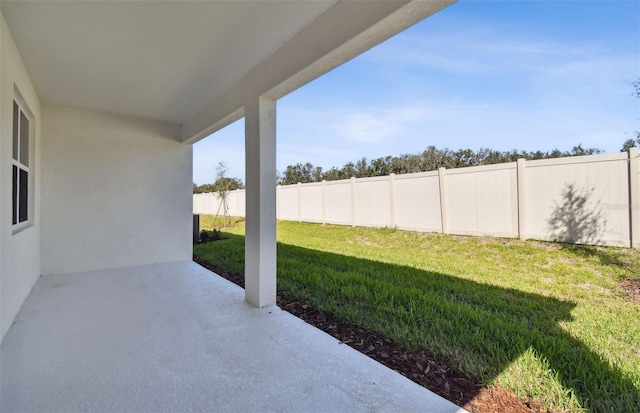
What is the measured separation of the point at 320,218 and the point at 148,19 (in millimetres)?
9445

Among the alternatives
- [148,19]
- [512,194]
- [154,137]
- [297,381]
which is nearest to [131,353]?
[297,381]

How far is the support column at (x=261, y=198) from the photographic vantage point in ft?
10.2

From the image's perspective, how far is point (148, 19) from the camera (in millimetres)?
2336

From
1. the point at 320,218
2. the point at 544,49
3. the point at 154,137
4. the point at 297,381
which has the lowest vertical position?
the point at 297,381

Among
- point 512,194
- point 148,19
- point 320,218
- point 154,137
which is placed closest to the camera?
point 148,19

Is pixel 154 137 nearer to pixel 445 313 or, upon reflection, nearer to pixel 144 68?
pixel 144 68

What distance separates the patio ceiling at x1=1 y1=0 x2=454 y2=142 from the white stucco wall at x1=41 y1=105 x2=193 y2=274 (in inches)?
38.1

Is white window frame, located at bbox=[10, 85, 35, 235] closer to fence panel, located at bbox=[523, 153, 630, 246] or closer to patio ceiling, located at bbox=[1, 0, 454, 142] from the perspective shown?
patio ceiling, located at bbox=[1, 0, 454, 142]

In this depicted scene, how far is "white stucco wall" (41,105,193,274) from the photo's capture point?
4.48 m

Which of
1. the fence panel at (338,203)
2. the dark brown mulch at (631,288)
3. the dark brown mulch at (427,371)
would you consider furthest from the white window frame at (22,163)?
the fence panel at (338,203)

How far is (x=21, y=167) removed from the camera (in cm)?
341

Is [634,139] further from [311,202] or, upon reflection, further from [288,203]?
[288,203]

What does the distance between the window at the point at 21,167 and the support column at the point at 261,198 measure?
245cm

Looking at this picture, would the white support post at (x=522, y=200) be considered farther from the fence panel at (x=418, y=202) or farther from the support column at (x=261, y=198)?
the support column at (x=261, y=198)
